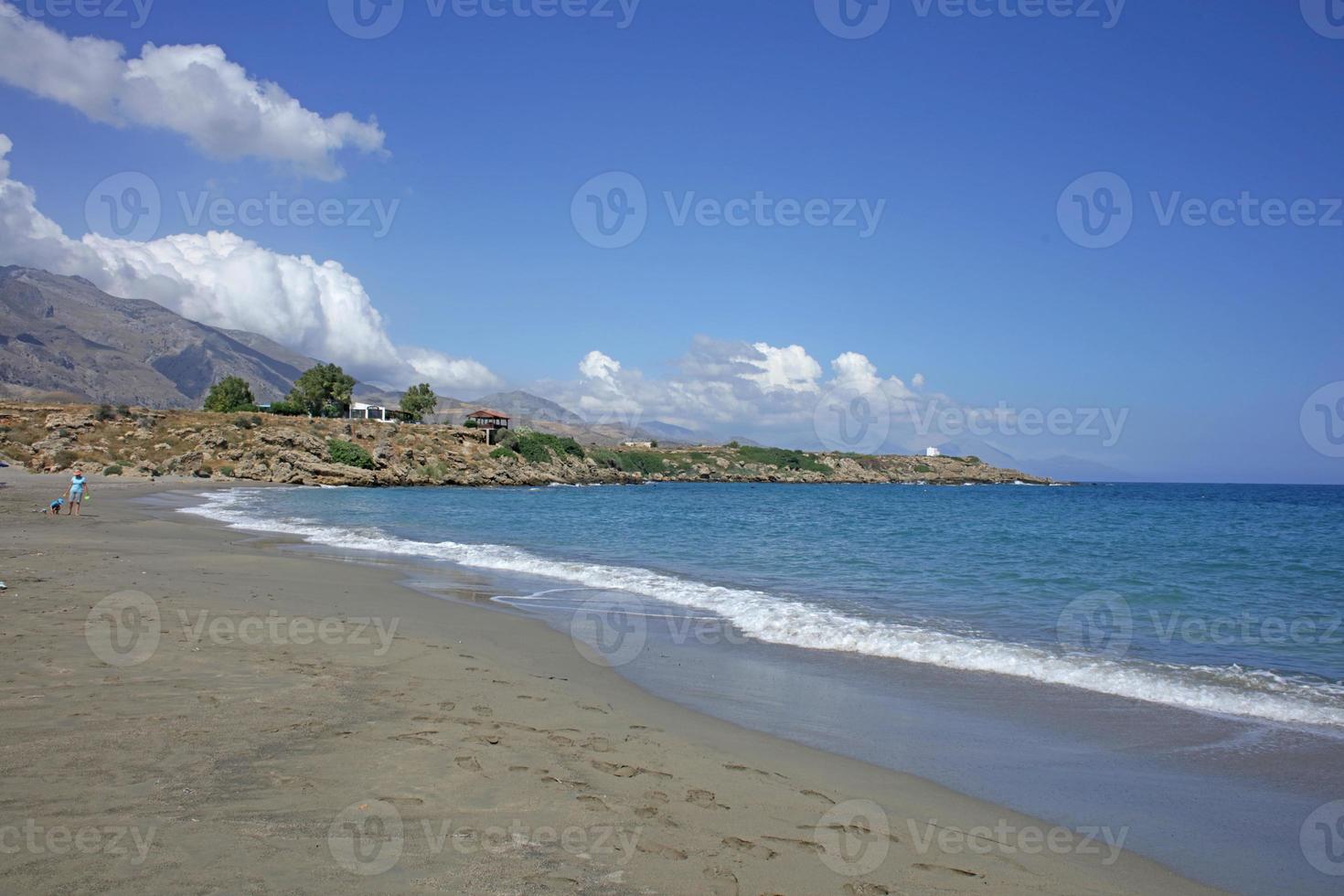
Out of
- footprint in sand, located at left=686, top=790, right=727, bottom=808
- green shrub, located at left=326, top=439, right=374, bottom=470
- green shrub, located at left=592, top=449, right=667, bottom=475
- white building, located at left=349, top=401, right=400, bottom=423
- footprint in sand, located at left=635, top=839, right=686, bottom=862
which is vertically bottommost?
footprint in sand, located at left=686, top=790, right=727, bottom=808

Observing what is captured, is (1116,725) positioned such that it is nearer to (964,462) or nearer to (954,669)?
(954,669)

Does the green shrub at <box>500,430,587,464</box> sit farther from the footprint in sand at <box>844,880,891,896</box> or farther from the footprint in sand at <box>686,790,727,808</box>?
the footprint in sand at <box>844,880,891,896</box>

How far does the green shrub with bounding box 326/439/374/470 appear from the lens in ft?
226

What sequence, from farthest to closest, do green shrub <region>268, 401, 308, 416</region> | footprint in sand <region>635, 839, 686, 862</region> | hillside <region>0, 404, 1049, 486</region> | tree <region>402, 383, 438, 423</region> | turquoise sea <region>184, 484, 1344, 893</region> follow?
tree <region>402, 383, 438, 423</region>, green shrub <region>268, 401, 308, 416</region>, hillside <region>0, 404, 1049, 486</region>, turquoise sea <region>184, 484, 1344, 893</region>, footprint in sand <region>635, 839, 686, 862</region>

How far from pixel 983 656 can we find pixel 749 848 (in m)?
6.82

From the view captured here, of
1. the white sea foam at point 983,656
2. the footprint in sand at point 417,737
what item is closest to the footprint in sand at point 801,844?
the footprint in sand at point 417,737

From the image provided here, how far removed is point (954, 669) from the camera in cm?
990

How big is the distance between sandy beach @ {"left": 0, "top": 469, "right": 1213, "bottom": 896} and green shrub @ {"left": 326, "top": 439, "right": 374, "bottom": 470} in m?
63.1

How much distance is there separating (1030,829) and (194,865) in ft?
16.5

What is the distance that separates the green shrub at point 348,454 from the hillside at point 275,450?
385 mm

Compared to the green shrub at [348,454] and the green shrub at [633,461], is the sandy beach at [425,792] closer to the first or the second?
the green shrub at [348,454]

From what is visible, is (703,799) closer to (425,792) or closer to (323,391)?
(425,792)

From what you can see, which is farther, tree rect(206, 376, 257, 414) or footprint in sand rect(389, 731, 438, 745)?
tree rect(206, 376, 257, 414)

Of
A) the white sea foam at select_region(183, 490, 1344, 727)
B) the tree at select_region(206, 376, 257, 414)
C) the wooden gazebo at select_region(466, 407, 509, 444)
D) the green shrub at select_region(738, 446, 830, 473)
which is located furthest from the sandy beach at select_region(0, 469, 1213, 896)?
the green shrub at select_region(738, 446, 830, 473)
